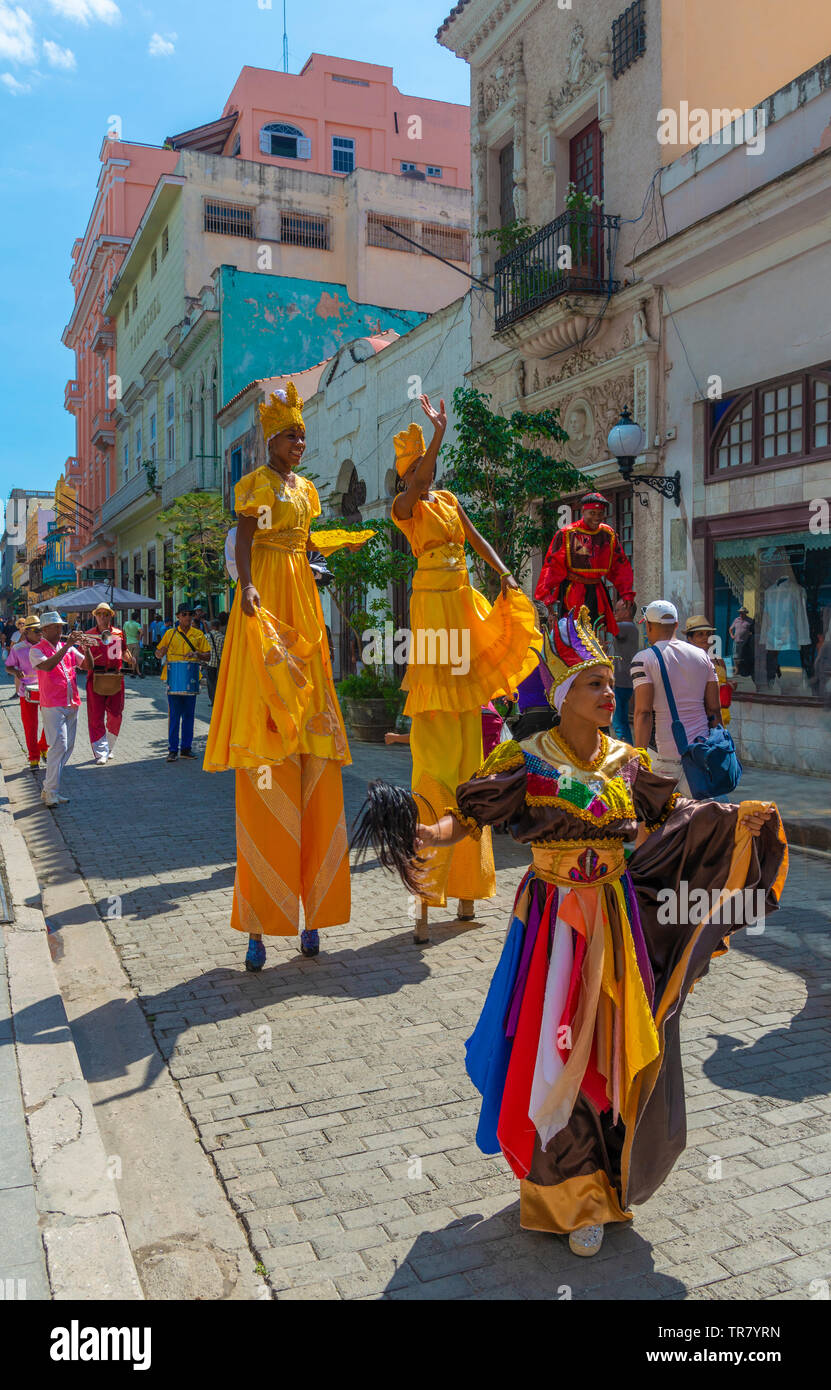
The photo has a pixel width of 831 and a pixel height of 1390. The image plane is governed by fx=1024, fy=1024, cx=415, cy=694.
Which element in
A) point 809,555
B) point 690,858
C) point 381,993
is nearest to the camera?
point 690,858

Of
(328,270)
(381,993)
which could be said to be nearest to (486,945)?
(381,993)

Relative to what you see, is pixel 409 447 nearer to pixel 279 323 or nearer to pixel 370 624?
pixel 370 624

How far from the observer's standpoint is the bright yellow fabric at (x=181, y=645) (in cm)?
1182

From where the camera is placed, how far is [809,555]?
10.1 meters

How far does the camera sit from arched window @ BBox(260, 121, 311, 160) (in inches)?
1410

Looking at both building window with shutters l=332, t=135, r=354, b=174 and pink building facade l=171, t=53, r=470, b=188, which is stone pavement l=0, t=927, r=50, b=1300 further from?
building window with shutters l=332, t=135, r=354, b=174

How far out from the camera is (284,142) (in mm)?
36156

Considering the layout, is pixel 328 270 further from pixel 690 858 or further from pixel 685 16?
pixel 690 858

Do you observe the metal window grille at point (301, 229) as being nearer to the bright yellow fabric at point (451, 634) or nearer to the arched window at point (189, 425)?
the arched window at point (189, 425)

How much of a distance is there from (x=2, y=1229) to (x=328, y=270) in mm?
33690

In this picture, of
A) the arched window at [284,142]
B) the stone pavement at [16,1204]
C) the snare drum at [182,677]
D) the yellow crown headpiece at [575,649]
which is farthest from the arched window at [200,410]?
the yellow crown headpiece at [575,649]

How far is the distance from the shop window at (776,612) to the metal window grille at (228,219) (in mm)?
27125

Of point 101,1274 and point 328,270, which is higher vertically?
point 328,270

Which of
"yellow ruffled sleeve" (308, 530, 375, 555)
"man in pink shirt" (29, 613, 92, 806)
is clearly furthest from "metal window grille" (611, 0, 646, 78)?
"yellow ruffled sleeve" (308, 530, 375, 555)
